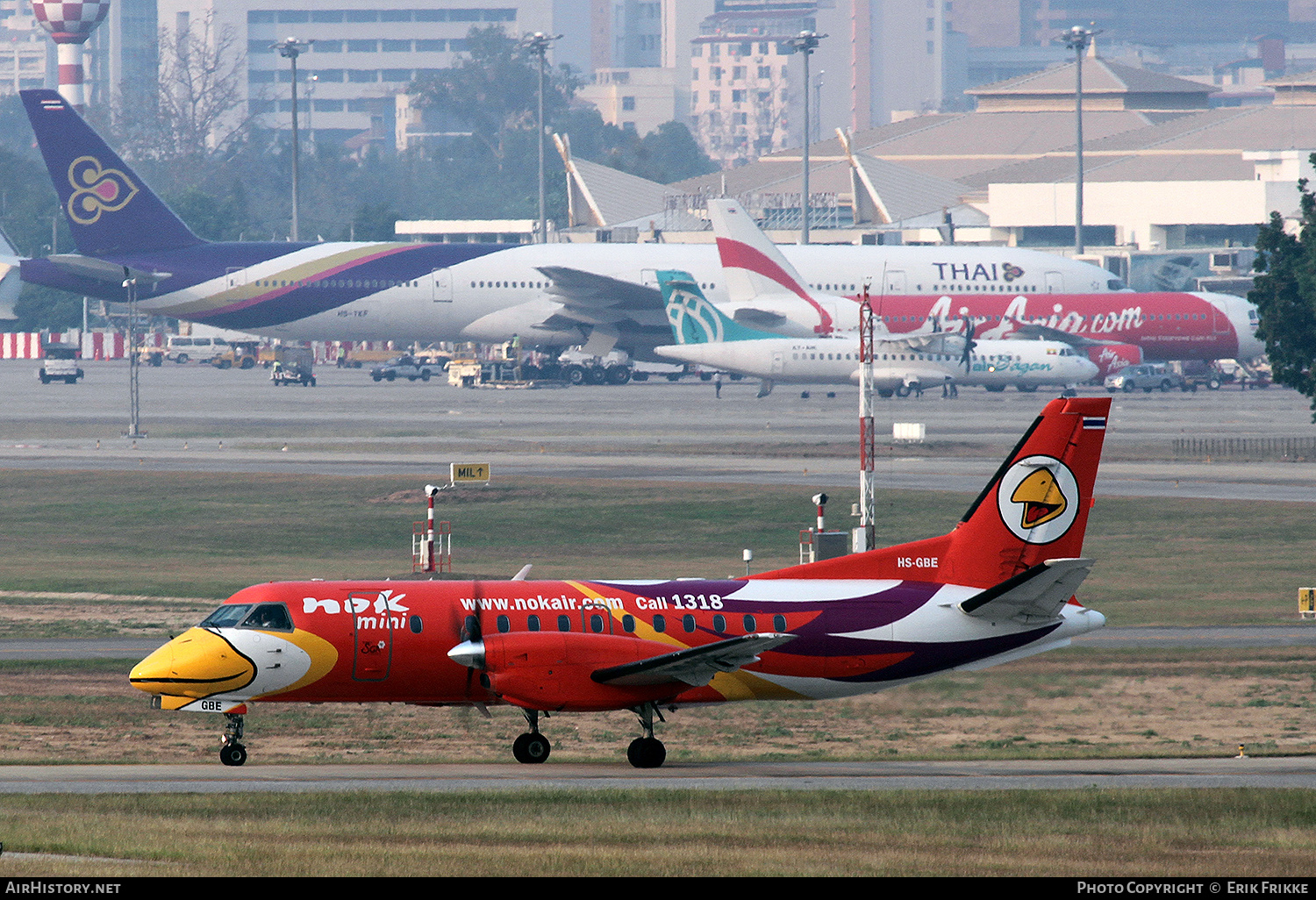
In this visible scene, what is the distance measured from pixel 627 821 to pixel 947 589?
819cm

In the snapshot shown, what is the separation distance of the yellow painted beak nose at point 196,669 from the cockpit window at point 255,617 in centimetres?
40

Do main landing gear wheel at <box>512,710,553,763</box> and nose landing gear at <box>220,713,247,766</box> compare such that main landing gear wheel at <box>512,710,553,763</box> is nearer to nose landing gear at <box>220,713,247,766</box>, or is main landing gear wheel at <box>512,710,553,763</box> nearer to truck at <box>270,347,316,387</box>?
nose landing gear at <box>220,713,247,766</box>

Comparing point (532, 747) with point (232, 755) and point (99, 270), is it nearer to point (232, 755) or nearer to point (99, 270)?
point (232, 755)

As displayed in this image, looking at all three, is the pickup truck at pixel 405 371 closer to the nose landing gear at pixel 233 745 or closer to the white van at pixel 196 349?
the white van at pixel 196 349

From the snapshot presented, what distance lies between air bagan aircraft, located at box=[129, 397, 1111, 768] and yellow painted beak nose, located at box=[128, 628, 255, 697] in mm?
25

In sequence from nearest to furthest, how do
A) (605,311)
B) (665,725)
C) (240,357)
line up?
(665,725) → (605,311) → (240,357)

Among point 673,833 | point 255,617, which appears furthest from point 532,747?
point 673,833

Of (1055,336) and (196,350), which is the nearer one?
(1055,336)

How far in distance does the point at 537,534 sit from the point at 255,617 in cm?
2999

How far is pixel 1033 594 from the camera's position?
26.7 m

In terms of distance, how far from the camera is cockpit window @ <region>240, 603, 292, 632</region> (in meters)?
25.9

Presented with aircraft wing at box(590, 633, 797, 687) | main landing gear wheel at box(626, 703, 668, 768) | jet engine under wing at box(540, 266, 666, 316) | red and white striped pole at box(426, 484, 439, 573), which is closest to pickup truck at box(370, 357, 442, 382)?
jet engine under wing at box(540, 266, 666, 316)
